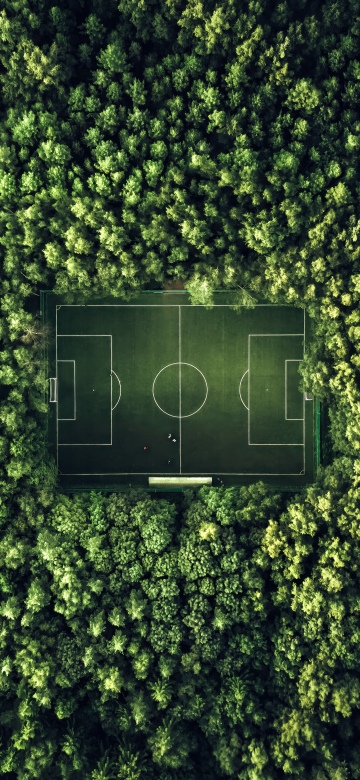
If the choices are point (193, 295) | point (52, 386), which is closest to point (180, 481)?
point (52, 386)

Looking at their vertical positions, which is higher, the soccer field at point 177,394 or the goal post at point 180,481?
the soccer field at point 177,394

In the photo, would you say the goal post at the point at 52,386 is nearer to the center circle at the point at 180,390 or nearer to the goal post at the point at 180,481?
the center circle at the point at 180,390

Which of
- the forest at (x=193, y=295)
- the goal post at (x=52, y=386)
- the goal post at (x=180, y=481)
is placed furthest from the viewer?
the goal post at (x=52, y=386)

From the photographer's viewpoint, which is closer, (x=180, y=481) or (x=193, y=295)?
(x=193, y=295)

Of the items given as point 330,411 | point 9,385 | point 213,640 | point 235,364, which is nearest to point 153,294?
point 235,364

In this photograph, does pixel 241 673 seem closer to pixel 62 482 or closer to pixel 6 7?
pixel 62 482

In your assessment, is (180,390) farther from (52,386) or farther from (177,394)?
(52,386)

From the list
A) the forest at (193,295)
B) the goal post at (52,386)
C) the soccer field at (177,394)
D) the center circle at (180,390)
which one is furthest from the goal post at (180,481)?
the goal post at (52,386)
